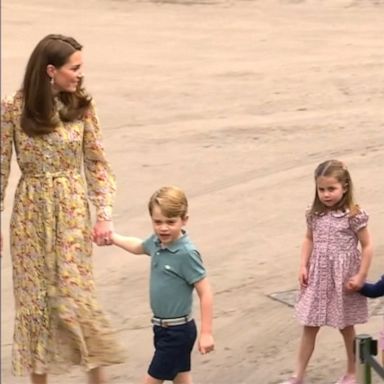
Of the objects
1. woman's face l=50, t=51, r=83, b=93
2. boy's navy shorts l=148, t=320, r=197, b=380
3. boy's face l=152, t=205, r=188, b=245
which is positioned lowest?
boy's navy shorts l=148, t=320, r=197, b=380

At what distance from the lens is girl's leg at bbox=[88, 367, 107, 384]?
13.7 feet

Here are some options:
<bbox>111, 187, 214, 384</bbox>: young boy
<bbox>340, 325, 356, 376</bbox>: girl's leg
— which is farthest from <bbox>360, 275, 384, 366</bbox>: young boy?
<bbox>111, 187, 214, 384</bbox>: young boy

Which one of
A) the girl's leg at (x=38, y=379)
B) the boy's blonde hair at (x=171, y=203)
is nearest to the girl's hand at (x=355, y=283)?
the boy's blonde hair at (x=171, y=203)

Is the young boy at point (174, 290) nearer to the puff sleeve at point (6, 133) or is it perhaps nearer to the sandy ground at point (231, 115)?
the puff sleeve at point (6, 133)

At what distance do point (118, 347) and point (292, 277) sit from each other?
4.60 feet

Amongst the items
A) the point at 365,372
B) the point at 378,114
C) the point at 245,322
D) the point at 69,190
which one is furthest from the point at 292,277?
the point at 69,190

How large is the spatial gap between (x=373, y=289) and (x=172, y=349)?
85 cm

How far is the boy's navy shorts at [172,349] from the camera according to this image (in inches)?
157

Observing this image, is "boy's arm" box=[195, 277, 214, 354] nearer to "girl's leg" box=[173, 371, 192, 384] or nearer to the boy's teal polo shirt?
the boy's teal polo shirt

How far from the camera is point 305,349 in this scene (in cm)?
460

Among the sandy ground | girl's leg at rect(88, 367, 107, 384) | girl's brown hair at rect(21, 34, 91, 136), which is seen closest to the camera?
girl's brown hair at rect(21, 34, 91, 136)

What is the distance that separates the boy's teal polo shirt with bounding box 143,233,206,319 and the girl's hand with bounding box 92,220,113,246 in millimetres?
222

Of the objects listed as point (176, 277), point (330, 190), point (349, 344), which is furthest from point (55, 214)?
point (349, 344)

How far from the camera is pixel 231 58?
5.42m
